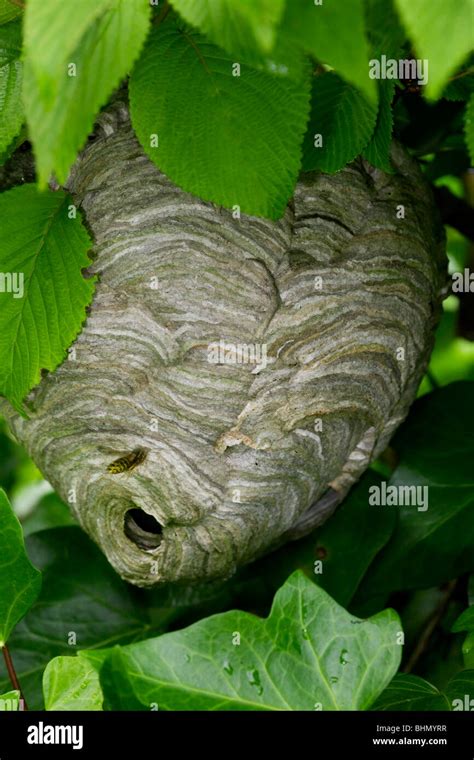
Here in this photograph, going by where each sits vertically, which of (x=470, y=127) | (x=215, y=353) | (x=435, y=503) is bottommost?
(x=435, y=503)

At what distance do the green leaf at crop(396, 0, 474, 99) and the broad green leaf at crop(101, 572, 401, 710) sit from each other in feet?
2.16

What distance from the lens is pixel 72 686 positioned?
3.31 ft

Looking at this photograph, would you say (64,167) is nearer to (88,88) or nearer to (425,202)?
(88,88)

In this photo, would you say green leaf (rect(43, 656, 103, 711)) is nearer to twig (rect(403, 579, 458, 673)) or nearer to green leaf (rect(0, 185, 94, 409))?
green leaf (rect(0, 185, 94, 409))

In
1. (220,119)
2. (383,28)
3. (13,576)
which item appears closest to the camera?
(383,28)

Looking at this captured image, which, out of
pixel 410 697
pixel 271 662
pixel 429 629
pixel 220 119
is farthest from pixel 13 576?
pixel 429 629

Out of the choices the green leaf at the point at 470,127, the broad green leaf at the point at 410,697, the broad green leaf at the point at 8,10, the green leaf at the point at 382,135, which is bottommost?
the broad green leaf at the point at 410,697

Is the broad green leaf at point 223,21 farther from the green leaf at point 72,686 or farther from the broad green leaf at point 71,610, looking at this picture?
the broad green leaf at point 71,610

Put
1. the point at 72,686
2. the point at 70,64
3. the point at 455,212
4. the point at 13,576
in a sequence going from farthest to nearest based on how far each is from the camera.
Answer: the point at 455,212 < the point at 13,576 < the point at 72,686 < the point at 70,64

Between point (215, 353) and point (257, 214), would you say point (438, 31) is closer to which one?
point (257, 214)

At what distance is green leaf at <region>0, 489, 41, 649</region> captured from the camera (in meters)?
1.09

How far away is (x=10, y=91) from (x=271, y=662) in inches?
29.9

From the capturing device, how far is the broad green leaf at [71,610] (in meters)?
1.49

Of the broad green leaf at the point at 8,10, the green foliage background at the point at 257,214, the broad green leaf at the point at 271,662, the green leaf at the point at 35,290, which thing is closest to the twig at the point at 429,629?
the green foliage background at the point at 257,214
